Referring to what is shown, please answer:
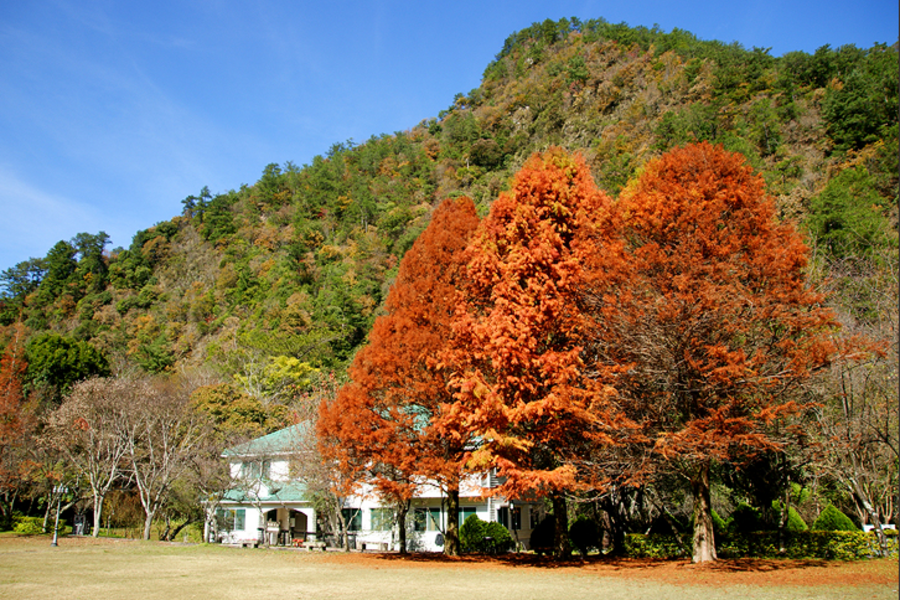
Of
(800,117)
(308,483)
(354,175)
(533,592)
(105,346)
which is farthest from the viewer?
(354,175)

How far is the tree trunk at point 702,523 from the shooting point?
15.1 metres

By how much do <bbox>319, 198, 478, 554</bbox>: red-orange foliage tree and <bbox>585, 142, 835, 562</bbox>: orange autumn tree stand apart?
4938 millimetres

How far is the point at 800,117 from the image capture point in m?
53.3

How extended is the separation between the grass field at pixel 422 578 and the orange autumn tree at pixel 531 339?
2500mm

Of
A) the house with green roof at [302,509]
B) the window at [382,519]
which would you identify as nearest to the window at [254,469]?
the house with green roof at [302,509]

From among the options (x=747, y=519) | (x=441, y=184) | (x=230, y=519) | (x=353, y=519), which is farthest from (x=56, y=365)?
(x=441, y=184)

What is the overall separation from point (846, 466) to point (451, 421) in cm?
1128

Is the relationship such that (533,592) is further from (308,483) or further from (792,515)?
(308,483)

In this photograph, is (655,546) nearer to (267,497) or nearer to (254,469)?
(267,497)

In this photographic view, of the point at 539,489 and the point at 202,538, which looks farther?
the point at 202,538

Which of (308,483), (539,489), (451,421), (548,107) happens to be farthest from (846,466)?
(548,107)

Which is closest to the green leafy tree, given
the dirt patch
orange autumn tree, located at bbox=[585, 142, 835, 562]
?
the dirt patch

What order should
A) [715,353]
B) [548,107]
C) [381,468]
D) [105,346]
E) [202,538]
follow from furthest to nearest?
[548,107] < [105,346] < [202,538] < [381,468] < [715,353]

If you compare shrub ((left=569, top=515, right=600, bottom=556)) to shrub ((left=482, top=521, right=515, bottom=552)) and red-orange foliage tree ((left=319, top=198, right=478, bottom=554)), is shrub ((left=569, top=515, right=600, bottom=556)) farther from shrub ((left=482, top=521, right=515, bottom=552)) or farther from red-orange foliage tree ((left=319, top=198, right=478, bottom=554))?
red-orange foliage tree ((left=319, top=198, right=478, bottom=554))
